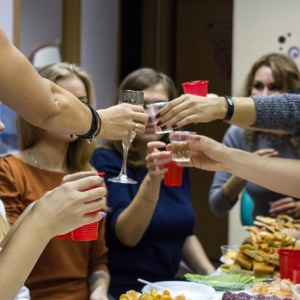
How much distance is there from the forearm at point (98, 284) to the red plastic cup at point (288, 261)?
2.35 ft

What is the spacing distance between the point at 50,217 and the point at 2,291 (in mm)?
198

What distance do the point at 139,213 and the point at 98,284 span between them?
37cm

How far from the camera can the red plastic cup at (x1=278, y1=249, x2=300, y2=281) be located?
6.98 ft

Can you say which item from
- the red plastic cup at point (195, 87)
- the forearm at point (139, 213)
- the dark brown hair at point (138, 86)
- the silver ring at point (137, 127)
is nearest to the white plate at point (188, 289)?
the silver ring at point (137, 127)

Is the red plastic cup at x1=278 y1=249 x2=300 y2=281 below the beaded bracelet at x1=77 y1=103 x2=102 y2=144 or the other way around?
below

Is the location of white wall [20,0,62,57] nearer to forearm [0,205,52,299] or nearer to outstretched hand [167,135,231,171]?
outstretched hand [167,135,231,171]

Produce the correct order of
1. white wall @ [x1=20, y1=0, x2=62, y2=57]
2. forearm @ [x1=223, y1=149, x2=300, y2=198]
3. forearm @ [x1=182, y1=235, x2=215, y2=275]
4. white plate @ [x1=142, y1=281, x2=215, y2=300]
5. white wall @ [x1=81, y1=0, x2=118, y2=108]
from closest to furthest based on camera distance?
white plate @ [x1=142, y1=281, x2=215, y2=300]
forearm @ [x1=223, y1=149, x2=300, y2=198]
forearm @ [x1=182, y1=235, x2=215, y2=275]
white wall @ [x1=81, y1=0, x2=118, y2=108]
white wall @ [x1=20, y1=0, x2=62, y2=57]

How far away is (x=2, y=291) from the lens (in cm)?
133

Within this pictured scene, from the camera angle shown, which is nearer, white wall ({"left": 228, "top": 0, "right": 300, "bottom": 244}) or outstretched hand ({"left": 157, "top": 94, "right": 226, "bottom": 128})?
outstretched hand ({"left": 157, "top": 94, "right": 226, "bottom": 128})

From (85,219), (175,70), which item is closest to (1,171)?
(85,219)

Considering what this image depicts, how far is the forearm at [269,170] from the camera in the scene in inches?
86.8

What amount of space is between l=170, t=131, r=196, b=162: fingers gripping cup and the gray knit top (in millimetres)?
324

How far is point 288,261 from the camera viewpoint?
2.14 meters

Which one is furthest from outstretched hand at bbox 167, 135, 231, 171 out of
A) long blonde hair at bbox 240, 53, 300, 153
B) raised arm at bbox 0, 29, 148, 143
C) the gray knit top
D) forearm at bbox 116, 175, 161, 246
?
long blonde hair at bbox 240, 53, 300, 153
